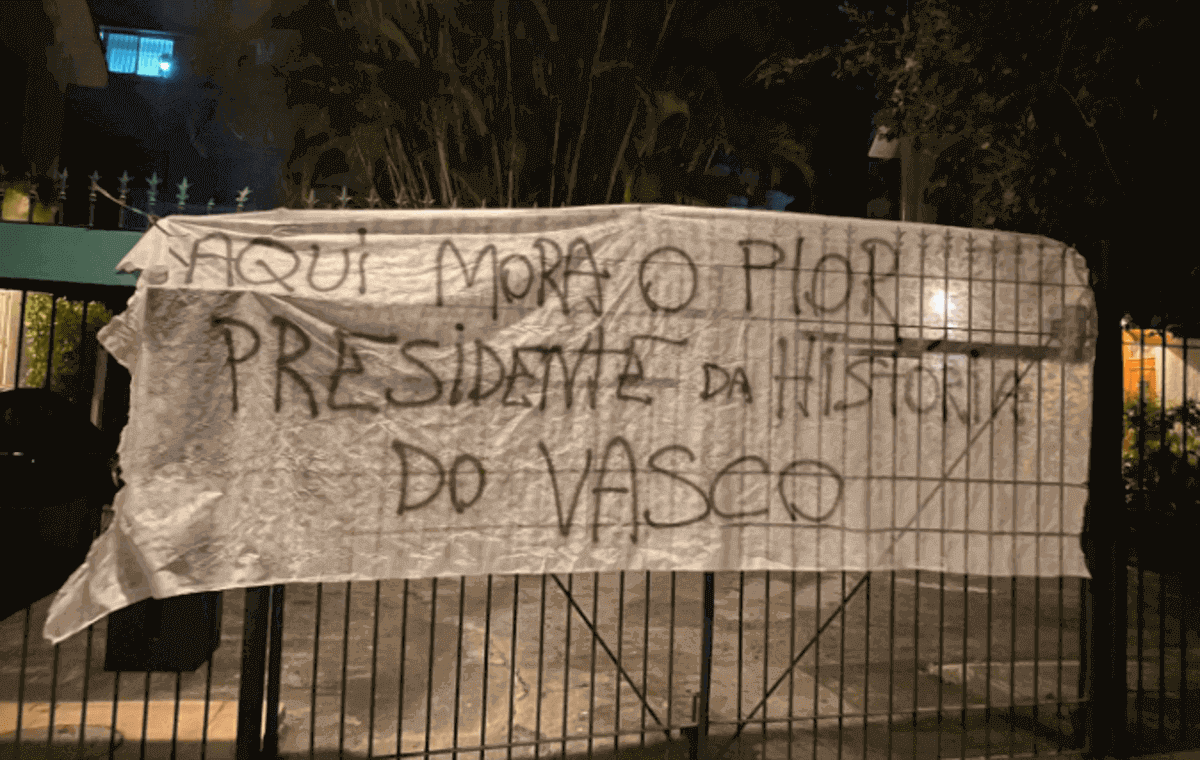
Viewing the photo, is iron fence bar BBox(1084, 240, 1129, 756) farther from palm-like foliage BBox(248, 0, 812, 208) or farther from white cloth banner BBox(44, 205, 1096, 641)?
palm-like foliage BBox(248, 0, 812, 208)

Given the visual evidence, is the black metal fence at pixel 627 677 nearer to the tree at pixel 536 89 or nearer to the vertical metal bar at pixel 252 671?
the vertical metal bar at pixel 252 671

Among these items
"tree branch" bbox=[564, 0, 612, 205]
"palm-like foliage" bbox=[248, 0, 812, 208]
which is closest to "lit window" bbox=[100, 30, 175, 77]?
"palm-like foliage" bbox=[248, 0, 812, 208]

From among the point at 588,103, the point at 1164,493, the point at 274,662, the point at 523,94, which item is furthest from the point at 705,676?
the point at 523,94

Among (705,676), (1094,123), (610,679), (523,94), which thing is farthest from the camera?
(523,94)

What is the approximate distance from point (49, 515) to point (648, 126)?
8315 millimetres

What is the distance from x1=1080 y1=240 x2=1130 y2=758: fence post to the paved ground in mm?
263

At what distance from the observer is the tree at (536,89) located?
33.0 feet

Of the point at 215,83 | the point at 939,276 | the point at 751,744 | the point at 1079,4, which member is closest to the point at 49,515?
the point at 751,744

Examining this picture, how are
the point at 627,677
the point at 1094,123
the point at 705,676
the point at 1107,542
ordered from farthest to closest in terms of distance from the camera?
the point at 1094,123
the point at 1107,542
the point at 705,676
the point at 627,677

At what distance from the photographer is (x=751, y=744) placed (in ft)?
14.3

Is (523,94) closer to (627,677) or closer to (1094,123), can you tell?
(1094,123)

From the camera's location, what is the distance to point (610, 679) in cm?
553

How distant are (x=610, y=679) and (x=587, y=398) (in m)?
2.86

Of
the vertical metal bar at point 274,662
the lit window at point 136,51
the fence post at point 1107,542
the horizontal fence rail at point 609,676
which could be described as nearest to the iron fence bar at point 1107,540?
the fence post at point 1107,542
